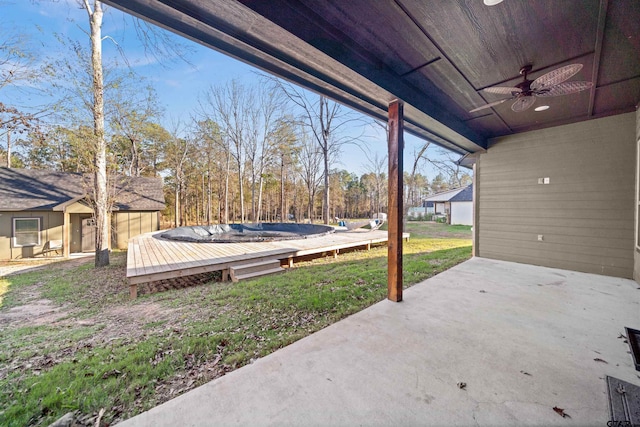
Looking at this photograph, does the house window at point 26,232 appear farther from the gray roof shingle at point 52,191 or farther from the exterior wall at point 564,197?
the exterior wall at point 564,197

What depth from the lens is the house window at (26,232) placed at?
307 inches

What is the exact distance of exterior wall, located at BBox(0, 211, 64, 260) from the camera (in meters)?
7.64

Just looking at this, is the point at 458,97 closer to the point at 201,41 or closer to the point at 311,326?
the point at 201,41

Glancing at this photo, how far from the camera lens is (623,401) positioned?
1473 millimetres

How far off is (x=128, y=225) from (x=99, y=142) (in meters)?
5.09

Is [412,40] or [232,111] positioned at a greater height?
[232,111]

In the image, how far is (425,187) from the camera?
1300 inches

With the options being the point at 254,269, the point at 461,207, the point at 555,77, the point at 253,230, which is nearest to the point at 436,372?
the point at 555,77

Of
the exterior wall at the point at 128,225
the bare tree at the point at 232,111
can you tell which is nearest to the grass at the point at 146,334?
the exterior wall at the point at 128,225

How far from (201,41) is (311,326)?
108 inches

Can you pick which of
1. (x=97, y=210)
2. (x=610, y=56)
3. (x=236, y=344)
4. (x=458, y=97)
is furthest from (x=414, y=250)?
(x=97, y=210)

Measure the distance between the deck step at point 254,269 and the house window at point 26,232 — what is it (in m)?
8.78

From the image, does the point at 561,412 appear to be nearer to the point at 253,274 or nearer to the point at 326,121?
the point at 253,274

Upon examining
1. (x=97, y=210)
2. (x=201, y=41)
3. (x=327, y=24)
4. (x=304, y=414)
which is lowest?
(x=304, y=414)
